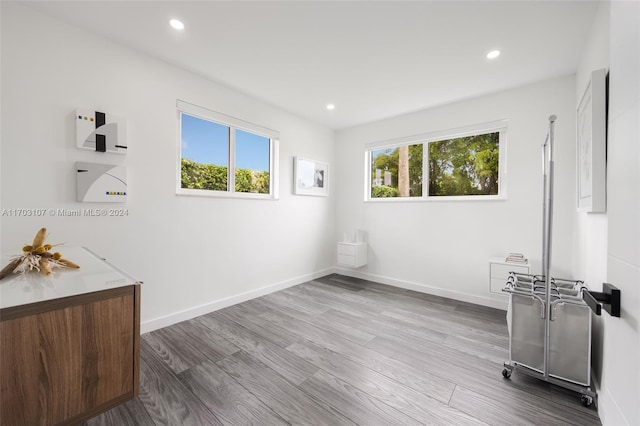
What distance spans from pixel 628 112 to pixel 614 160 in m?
0.23

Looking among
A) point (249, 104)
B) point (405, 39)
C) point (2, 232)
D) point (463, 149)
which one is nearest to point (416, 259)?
point (463, 149)

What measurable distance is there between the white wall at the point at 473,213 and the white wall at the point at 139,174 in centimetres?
147

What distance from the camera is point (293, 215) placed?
4.08 m

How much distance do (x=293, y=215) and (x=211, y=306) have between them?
5.64 ft

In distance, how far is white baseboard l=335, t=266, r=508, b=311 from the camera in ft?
10.5

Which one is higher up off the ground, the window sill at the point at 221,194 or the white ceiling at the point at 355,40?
the white ceiling at the point at 355,40

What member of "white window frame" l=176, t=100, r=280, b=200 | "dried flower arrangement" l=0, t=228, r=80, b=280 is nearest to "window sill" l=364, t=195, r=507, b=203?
"white window frame" l=176, t=100, r=280, b=200

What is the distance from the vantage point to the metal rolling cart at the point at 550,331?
1.67 metres

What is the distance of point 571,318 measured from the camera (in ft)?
5.64

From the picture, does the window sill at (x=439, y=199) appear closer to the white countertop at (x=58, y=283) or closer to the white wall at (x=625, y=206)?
the white wall at (x=625, y=206)

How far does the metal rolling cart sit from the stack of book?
2.81 ft

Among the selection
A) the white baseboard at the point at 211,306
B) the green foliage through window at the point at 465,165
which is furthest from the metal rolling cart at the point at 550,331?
the white baseboard at the point at 211,306

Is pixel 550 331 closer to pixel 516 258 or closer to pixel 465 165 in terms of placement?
pixel 516 258

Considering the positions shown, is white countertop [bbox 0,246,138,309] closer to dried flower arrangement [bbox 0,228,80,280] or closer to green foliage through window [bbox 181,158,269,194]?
dried flower arrangement [bbox 0,228,80,280]
